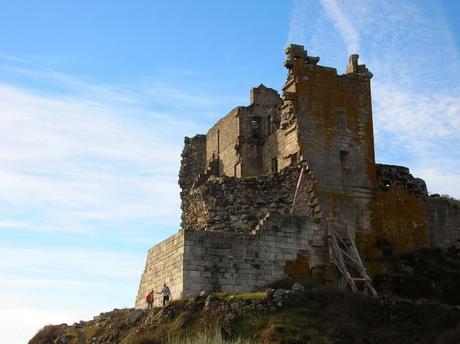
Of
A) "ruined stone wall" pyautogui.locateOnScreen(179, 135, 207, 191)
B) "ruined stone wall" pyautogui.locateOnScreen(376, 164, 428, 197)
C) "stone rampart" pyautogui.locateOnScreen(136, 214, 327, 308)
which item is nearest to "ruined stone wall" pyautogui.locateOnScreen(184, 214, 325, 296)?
"stone rampart" pyautogui.locateOnScreen(136, 214, 327, 308)

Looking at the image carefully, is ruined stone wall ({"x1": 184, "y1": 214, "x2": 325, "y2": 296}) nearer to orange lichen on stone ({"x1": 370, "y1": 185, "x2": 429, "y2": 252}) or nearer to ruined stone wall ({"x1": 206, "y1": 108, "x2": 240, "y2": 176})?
orange lichen on stone ({"x1": 370, "y1": 185, "x2": 429, "y2": 252})

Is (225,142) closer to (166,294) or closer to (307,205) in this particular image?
(307,205)

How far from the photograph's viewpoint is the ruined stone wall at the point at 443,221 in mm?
31594

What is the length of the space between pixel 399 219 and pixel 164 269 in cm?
926

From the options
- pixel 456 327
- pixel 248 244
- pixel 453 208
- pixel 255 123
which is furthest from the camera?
pixel 255 123

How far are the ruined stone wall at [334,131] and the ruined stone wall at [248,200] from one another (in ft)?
1.91

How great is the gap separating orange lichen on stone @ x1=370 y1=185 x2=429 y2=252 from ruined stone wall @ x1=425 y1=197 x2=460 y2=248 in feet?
1.59

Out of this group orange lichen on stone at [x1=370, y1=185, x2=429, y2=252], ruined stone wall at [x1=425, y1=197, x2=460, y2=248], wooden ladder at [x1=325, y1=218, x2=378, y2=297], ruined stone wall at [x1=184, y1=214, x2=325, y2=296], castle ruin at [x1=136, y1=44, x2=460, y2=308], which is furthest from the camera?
ruined stone wall at [x1=425, y1=197, x2=460, y2=248]

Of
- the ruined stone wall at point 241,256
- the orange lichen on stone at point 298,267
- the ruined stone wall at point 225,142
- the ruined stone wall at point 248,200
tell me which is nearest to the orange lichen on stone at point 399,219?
the ruined stone wall at point 248,200

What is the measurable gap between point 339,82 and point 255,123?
6247 mm

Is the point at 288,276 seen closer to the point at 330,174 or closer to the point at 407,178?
the point at 330,174

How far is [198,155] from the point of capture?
4028 centimetres

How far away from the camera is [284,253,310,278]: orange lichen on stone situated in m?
26.2

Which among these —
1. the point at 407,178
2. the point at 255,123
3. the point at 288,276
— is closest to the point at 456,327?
the point at 288,276
